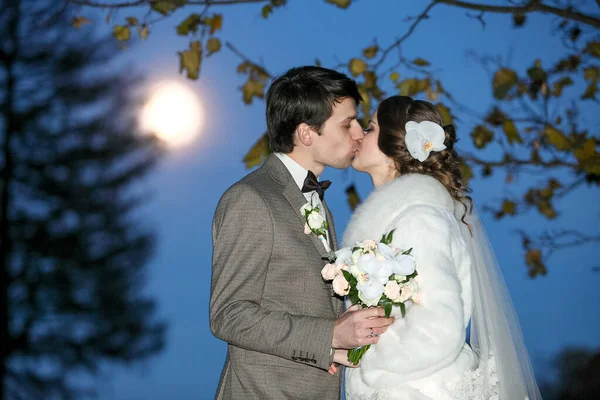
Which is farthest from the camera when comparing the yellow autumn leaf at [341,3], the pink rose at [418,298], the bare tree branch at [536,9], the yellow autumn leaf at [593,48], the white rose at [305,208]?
the yellow autumn leaf at [593,48]

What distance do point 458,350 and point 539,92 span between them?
2.59m

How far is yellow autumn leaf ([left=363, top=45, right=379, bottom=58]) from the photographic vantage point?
13.8 ft

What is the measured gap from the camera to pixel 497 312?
2.63 meters

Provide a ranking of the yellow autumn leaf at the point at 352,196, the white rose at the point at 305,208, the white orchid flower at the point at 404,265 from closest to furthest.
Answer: the white orchid flower at the point at 404,265, the white rose at the point at 305,208, the yellow autumn leaf at the point at 352,196

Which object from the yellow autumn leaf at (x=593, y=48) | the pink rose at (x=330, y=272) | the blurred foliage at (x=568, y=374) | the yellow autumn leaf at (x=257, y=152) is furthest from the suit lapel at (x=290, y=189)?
the blurred foliage at (x=568, y=374)

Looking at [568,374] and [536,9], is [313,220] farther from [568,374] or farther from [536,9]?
[568,374]

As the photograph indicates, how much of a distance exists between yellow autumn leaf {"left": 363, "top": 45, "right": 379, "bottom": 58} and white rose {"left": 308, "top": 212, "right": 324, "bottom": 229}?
203 cm

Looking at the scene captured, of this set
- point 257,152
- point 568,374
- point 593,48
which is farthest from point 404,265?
point 568,374

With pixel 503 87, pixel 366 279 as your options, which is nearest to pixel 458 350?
pixel 366 279

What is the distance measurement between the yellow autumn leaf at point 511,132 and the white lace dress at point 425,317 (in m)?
1.95

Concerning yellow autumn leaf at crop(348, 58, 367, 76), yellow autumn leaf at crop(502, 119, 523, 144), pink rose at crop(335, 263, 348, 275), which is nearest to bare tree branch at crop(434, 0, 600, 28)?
yellow autumn leaf at crop(348, 58, 367, 76)

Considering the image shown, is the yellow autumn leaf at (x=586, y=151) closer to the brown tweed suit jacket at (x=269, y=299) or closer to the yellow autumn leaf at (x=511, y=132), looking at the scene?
the yellow autumn leaf at (x=511, y=132)

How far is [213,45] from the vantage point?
4.13 meters

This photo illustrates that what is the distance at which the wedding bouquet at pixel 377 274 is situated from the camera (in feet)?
6.70
